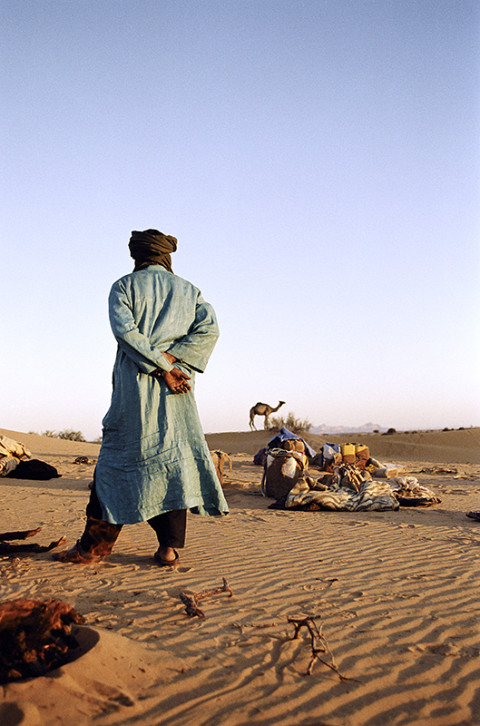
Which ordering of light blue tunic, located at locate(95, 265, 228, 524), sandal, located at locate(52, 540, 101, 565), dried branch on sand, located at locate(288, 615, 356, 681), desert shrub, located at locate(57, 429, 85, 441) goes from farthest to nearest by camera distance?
desert shrub, located at locate(57, 429, 85, 441) < sandal, located at locate(52, 540, 101, 565) < light blue tunic, located at locate(95, 265, 228, 524) < dried branch on sand, located at locate(288, 615, 356, 681)

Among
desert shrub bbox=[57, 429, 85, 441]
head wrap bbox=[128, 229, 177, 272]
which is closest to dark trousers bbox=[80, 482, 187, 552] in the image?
head wrap bbox=[128, 229, 177, 272]

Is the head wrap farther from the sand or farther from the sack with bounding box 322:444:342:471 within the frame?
the sack with bounding box 322:444:342:471

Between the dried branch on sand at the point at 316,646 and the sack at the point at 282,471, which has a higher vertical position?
the sack at the point at 282,471

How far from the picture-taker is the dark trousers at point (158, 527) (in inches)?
149

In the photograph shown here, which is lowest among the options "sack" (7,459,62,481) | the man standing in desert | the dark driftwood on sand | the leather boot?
"sack" (7,459,62,481)

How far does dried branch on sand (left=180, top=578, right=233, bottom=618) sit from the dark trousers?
0.57 m

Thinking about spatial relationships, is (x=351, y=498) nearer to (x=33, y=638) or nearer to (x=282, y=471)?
(x=282, y=471)

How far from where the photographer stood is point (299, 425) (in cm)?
2962

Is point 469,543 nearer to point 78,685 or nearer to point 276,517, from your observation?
point 276,517

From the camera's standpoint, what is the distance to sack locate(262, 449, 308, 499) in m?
8.65

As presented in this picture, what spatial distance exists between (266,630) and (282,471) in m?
6.00

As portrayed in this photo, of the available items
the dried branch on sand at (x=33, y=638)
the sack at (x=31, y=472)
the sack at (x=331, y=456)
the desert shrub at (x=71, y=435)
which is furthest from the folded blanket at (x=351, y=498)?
the desert shrub at (x=71, y=435)

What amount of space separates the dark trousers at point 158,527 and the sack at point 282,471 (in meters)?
4.87

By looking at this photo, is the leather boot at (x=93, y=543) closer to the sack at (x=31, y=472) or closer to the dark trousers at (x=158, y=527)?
the dark trousers at (x=158, y=527)
